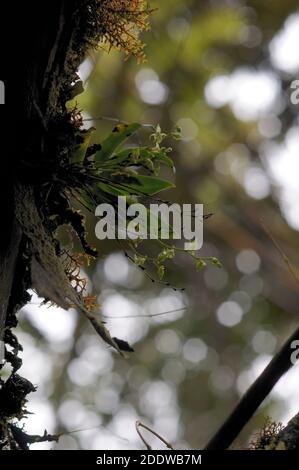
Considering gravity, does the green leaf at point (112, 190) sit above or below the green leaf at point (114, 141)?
below

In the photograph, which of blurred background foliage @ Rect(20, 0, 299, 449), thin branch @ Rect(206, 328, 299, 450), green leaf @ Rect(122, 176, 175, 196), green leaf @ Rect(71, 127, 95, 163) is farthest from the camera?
blurred background foliage @ Rect(20, 0, 299, 449)

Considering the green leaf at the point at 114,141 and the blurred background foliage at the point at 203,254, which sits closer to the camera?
the green leaf at the point at 114,141

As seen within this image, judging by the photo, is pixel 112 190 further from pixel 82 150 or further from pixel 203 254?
pixel 203 254

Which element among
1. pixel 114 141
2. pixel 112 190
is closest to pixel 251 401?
pixel 112 190

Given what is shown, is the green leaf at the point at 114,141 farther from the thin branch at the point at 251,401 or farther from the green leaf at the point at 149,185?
the thin branch at the point at 251,401

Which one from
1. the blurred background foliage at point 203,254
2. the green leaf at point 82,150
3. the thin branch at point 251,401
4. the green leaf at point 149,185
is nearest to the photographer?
the thin branch at point 251,401

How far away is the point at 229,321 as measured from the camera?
6.49 metres

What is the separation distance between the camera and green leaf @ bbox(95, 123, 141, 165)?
1.21 metres

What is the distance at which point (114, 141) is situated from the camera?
1237 millimetres

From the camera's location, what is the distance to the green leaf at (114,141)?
121cm

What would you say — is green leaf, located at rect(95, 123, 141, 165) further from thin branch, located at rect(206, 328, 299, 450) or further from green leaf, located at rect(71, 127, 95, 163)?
thin branch, located at rect(206, 328, 299, 450)

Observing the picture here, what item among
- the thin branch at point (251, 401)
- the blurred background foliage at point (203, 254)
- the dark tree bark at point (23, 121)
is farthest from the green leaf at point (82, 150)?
the blurred background foliage at point (203, 254)

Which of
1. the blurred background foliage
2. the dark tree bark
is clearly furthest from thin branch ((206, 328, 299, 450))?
the blurred background foliage
